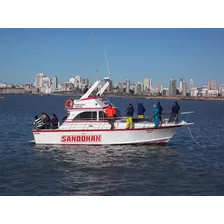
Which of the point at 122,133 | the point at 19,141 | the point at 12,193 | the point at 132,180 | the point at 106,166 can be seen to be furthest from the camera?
the point at 19,141

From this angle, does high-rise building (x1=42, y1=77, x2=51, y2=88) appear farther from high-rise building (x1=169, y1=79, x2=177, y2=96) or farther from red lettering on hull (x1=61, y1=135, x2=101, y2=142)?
red lettering on hull (x1=61, y1=135, x2=101, y2=142)

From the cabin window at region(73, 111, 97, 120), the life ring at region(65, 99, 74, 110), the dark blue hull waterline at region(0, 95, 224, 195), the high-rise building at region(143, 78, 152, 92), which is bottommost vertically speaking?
the dark blue hull waterline at region(0, 95, 224, 195)

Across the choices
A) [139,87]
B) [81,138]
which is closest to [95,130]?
[81,138]

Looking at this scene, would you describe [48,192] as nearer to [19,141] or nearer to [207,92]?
[19,141]

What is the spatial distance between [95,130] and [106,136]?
0.77 m

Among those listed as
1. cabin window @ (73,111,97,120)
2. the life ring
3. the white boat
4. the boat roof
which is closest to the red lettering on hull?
the white boat

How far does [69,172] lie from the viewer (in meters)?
14.8

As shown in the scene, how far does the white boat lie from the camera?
65.1ft

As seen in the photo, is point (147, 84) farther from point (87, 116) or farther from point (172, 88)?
point (87, 116)

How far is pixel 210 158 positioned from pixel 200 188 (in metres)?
5.93

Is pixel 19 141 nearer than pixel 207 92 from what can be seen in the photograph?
Yes

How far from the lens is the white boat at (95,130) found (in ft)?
65.1

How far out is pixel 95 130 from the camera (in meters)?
19.9

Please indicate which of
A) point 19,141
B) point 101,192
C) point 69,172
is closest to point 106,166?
point 69,172
